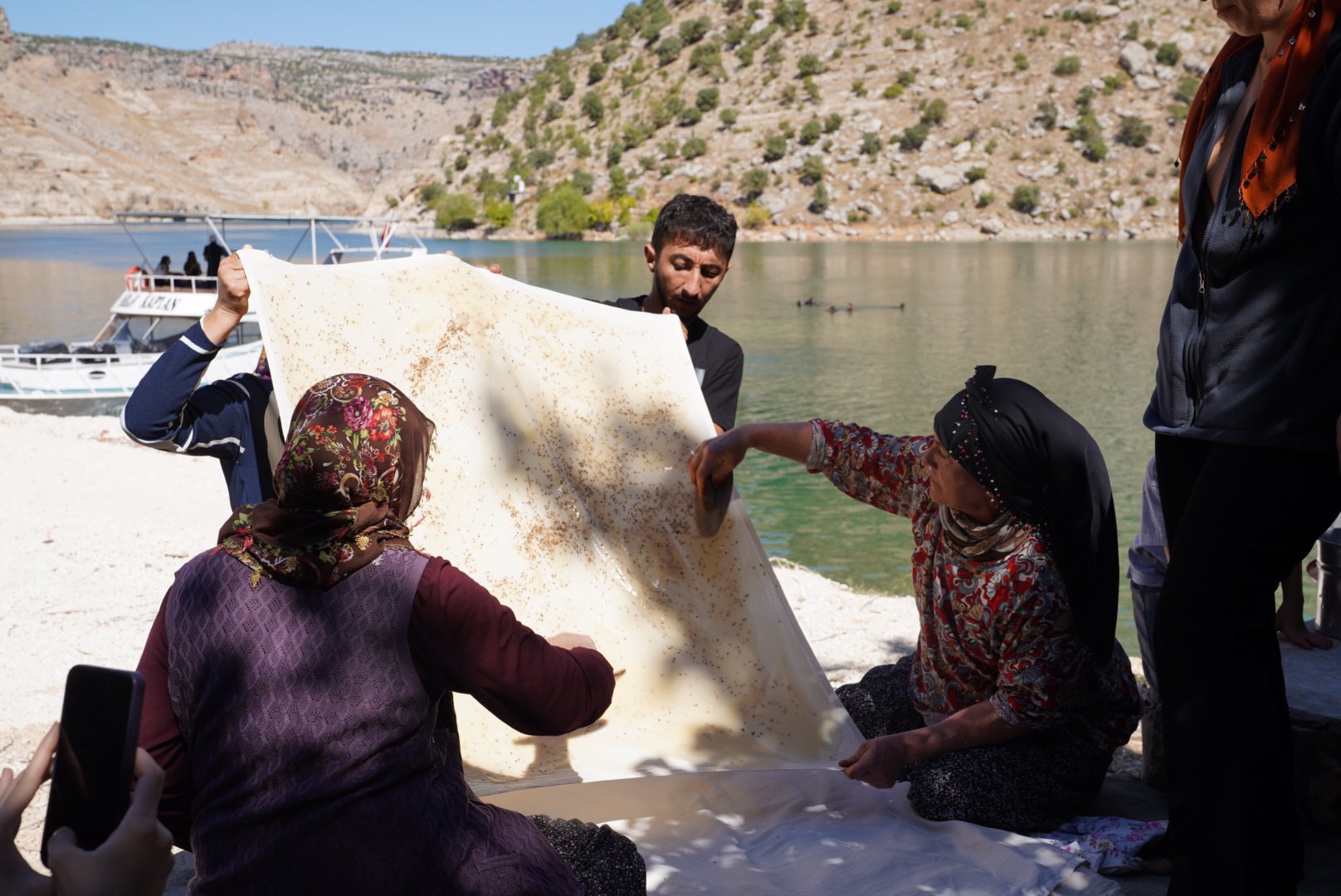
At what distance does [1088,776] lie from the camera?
301 cm

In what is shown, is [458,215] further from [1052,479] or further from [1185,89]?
[1052,479]

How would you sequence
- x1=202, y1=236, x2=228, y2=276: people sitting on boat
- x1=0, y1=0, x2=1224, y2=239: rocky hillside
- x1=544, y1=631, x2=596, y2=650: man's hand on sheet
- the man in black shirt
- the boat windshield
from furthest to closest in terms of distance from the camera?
x1=0, y1=0, x2=1224, y2=239: rocky hillside < x1=202, y1=236, x2=228, y2=276: people sitting on boat < the boat windshield < the man in black shirt < x1=544, y1=631, x2=596, y2=650: man's hand on sheet

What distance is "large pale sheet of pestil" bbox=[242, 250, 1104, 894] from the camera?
9.92ft

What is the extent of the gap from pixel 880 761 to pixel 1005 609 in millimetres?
469

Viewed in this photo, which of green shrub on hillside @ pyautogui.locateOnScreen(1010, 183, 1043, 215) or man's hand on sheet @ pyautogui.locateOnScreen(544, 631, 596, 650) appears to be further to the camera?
green shrub on hillside @ pyautogui.locateOnScreen(1010, 183, 1043, 215)

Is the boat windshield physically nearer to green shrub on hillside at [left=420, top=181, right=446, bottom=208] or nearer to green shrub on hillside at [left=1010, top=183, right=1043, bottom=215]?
green shrub on hillside at [left=1010, top=183, right=1043, bottom=215]

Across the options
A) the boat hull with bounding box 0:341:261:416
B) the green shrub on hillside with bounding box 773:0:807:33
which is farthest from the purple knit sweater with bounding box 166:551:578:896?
the green shrub on hillside with bounding box 773:0:807:33

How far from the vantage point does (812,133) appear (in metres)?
66.2

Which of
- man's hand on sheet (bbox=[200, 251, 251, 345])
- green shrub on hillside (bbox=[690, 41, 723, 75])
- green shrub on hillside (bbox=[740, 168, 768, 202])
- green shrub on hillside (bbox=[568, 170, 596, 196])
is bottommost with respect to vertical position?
man's hand on sheet (bbox=[200, 251, 251, 345])

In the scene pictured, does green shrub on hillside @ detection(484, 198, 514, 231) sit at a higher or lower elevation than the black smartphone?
higher

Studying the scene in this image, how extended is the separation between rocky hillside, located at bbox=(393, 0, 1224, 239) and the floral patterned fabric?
55.8 metres

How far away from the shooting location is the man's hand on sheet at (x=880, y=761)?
2.75 meters

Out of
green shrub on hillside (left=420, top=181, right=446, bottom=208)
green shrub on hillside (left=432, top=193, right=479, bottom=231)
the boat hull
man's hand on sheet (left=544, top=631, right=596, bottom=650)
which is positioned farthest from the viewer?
green shrub on hillside (left=420, top=181, right=446, bottom=208)

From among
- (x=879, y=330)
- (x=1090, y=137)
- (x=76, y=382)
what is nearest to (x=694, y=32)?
(x=1090, y=137)
